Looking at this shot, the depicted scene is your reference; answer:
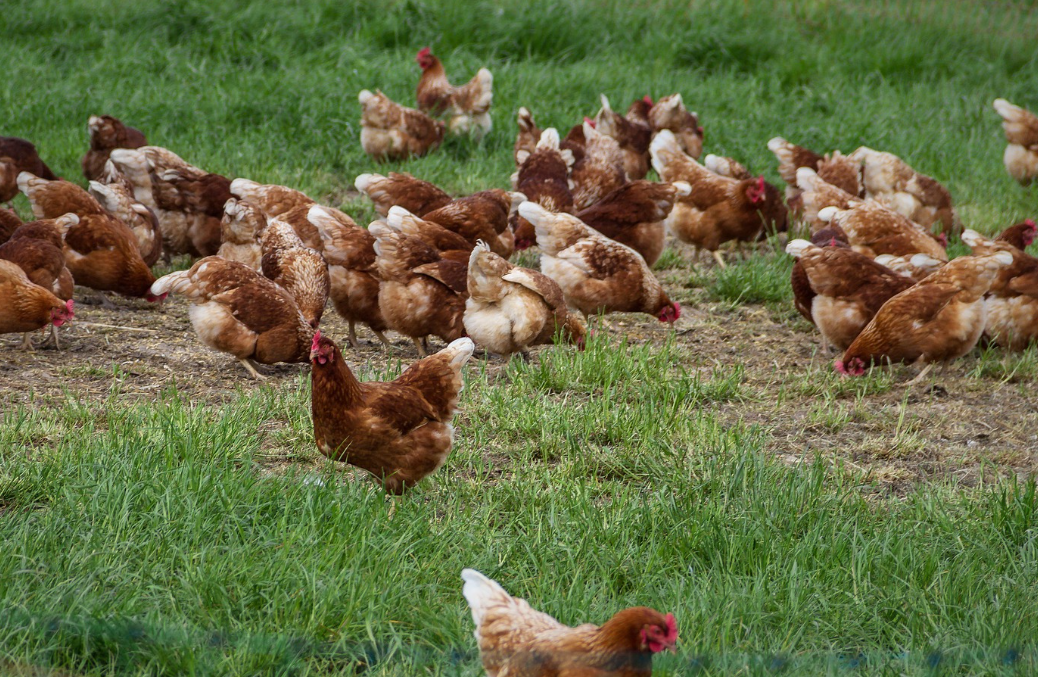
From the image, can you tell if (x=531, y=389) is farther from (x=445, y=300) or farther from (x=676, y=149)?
(x=676, y=149)

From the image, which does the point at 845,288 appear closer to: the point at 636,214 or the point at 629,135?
the point at 636,214

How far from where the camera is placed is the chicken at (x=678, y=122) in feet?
30.0

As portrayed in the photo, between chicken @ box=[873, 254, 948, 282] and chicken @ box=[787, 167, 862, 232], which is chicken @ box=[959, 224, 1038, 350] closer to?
chicken @ box=[873, 254, 948, 282]

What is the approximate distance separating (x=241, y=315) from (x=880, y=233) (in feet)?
13.9

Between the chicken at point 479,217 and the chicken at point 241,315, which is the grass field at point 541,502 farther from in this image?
the chicken at point 479,217

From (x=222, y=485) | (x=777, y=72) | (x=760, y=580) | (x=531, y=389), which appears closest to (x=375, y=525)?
(x=222, y=485)

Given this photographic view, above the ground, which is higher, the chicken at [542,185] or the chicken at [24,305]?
the chicken at [24,305]

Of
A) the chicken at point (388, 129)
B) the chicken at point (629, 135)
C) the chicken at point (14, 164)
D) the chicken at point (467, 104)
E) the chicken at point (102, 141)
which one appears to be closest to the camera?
the chicken at point (14, 164)

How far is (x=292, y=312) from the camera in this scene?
5184mm

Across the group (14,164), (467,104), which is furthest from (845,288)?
(14,164)

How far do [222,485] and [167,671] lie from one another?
852 millimetres

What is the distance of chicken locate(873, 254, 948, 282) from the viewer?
6.05m

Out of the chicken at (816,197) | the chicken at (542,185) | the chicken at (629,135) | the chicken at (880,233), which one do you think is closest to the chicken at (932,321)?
the chicken at (880,233)

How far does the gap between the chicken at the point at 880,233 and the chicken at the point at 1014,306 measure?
2.18 feet
